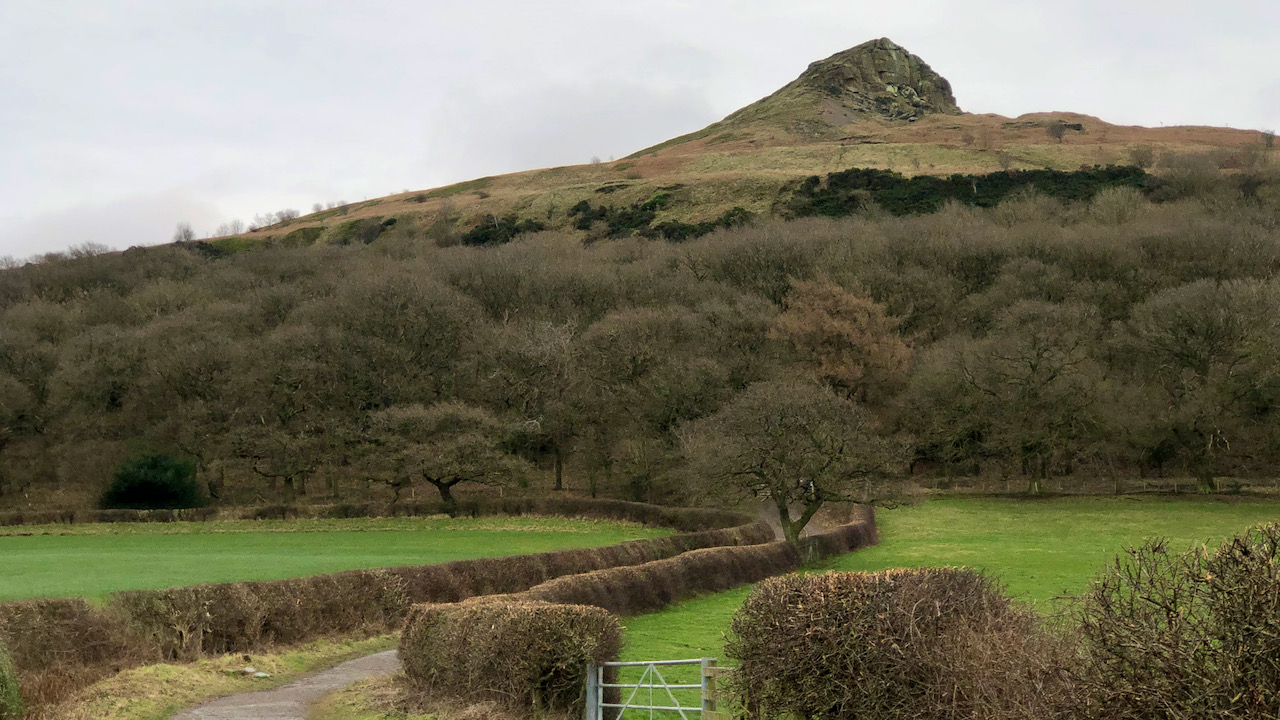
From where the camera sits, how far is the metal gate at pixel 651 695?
1362 centimetres

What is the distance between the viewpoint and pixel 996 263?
76688 mm

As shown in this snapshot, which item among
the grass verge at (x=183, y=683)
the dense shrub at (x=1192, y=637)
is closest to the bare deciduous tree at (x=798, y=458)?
the grass verge at (x=183, y=683)

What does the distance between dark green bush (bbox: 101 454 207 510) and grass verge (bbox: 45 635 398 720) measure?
40.9 m

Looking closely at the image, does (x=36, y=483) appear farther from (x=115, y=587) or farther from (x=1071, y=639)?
(x=1071, y=639)

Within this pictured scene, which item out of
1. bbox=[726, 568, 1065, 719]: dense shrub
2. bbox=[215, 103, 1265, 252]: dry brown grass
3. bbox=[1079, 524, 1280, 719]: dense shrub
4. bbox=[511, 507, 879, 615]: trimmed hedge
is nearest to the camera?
bbox=[1079, 524, 1280, 719]: dense shrub

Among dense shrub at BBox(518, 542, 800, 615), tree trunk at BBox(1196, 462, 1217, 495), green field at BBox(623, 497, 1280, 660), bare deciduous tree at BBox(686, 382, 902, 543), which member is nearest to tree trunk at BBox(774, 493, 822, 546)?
bare deciduous tree at BBox(686, 382, 902, 543)

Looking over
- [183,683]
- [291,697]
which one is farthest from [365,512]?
[291,697]

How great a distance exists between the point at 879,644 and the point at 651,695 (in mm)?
3426

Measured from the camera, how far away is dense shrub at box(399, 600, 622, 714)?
50.9ft

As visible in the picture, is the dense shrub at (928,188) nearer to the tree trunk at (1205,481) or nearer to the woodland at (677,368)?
the woodland at (677,368)

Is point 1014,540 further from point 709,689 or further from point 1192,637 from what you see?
point 1192,637

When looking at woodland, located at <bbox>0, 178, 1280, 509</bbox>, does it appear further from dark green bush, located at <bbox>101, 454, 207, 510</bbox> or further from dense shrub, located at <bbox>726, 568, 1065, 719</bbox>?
dense shrub, located at <bbox>726, 568, 1065, 719</bbox>

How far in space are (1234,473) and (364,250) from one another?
279 ft

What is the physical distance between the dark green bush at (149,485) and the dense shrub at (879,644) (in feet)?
177
